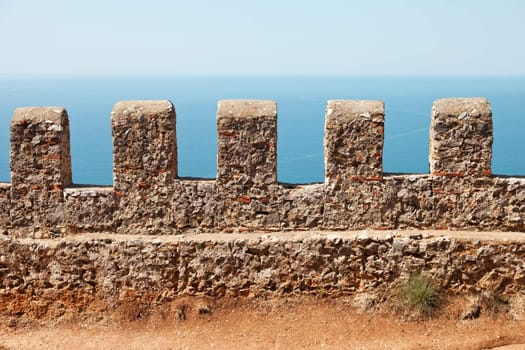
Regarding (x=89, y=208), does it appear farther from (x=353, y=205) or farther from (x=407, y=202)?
(x=407, y=202)

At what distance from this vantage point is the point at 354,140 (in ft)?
26.6

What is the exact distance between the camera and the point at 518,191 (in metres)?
8.16

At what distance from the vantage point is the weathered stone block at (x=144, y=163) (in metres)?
8.17

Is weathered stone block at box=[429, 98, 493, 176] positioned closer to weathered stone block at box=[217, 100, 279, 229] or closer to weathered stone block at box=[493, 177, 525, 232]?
weathered stone block at box=[493, 177, 525, 232]

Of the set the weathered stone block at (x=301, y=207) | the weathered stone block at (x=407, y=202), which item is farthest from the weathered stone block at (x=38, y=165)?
the weathered stone block at (x=407, y=202)

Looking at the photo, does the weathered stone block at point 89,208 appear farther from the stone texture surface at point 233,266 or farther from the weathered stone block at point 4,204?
the weathered stone block at point 4,204

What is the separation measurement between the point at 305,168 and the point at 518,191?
25.1m

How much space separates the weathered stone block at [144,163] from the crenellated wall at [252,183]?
0.01 m

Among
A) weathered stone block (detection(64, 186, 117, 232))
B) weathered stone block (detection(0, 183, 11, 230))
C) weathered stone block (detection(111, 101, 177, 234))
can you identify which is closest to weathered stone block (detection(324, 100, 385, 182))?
weathered stone block (detection(111, 101, 177, 234))

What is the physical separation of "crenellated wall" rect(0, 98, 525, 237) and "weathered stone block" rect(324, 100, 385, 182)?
0.01 meters

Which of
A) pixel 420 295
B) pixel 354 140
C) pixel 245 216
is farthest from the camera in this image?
pixel 245 216

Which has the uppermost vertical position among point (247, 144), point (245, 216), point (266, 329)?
point (247, 144)

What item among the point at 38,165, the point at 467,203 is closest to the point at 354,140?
the point at 467,203

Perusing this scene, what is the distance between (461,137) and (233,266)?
9.80ft
